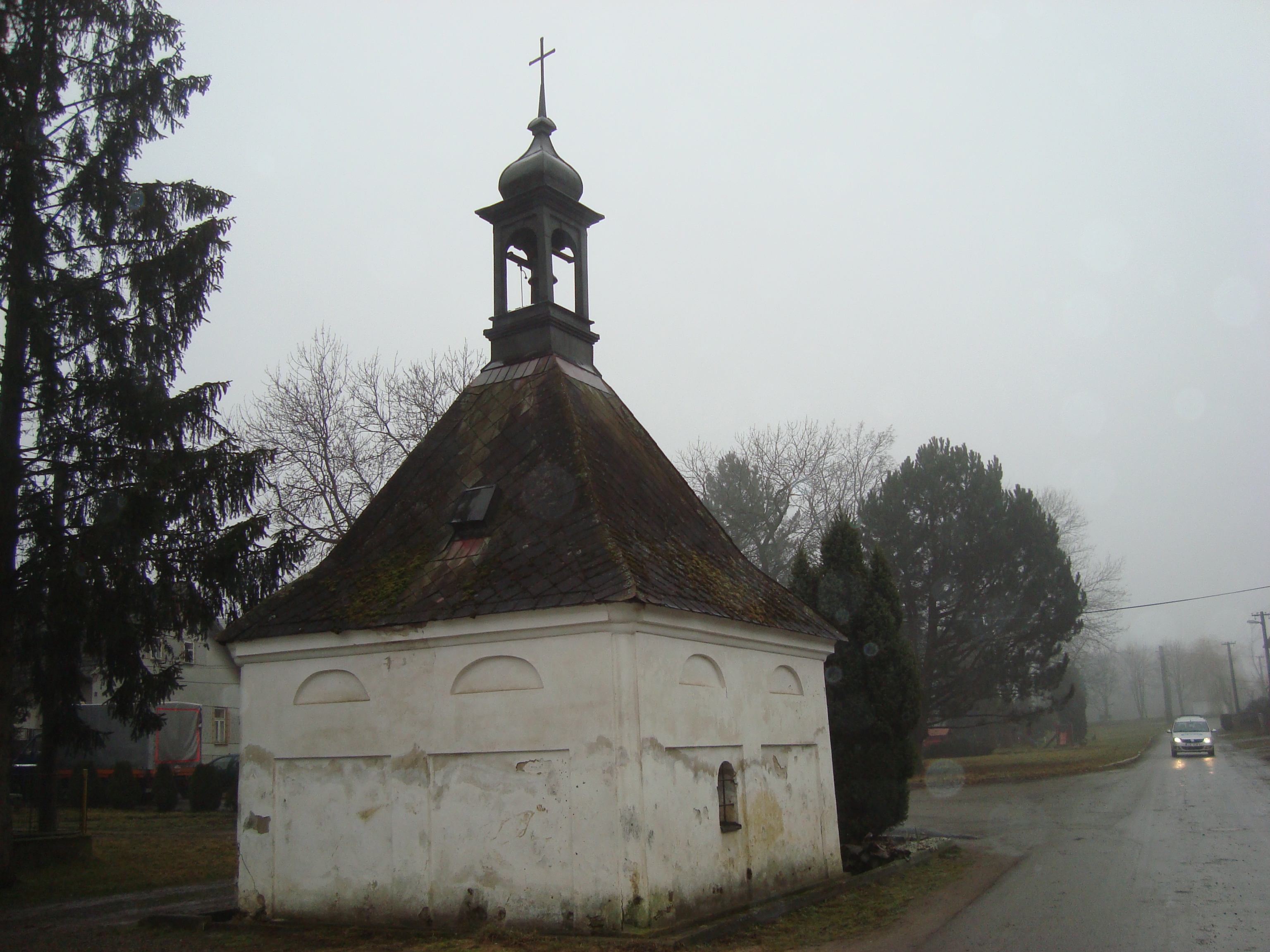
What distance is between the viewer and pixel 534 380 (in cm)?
1217

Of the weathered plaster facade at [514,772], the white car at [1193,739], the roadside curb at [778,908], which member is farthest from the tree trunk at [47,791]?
the white car at [1193,739]

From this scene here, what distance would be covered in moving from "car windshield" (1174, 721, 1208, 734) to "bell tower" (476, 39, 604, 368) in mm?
36175

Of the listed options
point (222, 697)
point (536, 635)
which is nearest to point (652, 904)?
point (536, 635)

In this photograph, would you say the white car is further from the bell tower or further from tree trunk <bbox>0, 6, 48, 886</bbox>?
tree trunk <bbox>0, 6, 48, 886</bbox>

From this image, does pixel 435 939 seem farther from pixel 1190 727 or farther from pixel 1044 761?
pixel 1190 727

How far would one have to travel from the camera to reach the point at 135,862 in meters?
15.5

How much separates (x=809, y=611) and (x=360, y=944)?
637cm

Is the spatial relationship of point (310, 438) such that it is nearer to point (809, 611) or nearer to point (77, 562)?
point (77, 562)

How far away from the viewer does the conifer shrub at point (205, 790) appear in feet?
81.4

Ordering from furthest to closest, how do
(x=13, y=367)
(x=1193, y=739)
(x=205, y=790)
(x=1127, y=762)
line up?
(x=1193, y=739)
(x=1127, y=762)
(x=205, y=790)
(x=13, y=367)

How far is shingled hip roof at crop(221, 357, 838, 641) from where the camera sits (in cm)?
938

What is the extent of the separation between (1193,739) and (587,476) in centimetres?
3737

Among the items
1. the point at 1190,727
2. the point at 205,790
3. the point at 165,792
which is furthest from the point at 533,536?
the point at 1190,727

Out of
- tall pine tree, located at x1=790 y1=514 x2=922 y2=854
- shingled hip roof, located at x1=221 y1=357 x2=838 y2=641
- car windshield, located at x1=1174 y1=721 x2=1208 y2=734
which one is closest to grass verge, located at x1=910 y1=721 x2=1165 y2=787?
car windshield, located at x1=1174 y1=721 x2=1208 y2=734
